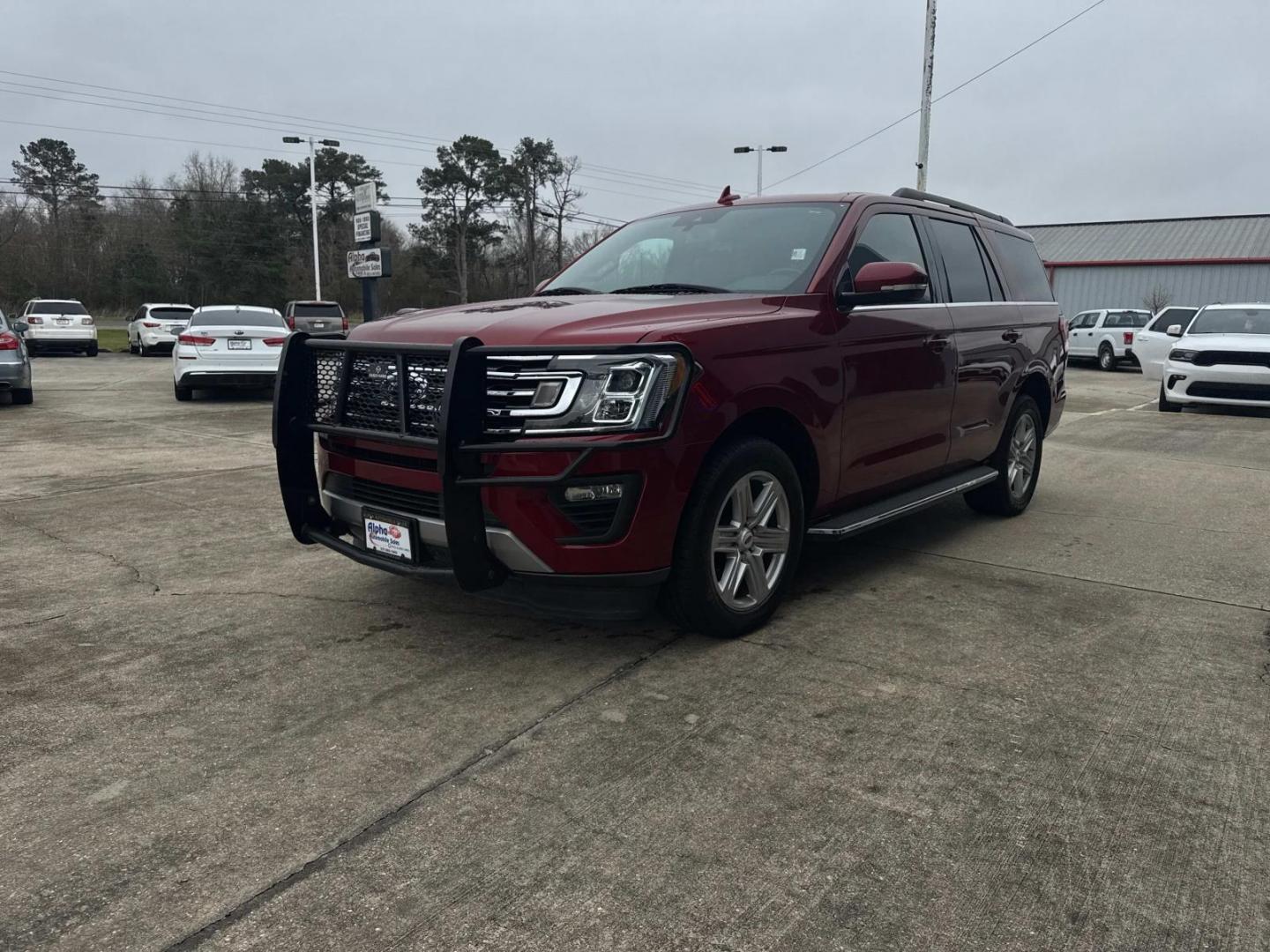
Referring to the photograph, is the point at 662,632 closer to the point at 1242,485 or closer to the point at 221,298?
the point at 1242,485

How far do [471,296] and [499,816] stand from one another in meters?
65.4

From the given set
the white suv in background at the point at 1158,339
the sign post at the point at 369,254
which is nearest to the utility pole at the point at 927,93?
the white suv in background at the point at 1158,339

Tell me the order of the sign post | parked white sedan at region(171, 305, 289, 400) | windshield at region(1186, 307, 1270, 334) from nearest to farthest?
windshield at region(1186, 307, 1270, 334), parked white sedan at region(171, 305, 289, 400), the sign post

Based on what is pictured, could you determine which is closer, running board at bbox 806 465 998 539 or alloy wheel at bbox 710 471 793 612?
alloy wheel at bbox 710 471 793 612

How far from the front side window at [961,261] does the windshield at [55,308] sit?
2881 centimetres

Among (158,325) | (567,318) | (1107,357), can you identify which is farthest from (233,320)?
(1107,357)

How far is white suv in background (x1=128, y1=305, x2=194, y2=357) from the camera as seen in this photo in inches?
1115

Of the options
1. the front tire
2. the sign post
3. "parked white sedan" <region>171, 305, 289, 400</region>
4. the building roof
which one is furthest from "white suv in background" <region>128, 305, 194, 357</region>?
the building roof

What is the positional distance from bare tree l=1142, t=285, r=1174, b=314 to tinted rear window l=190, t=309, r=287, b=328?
126ft

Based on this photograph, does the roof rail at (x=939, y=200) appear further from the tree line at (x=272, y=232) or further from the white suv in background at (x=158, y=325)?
the tree line at (x=272, y=232)

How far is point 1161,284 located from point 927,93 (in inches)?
1108

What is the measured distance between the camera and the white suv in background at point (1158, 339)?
16.5 meters

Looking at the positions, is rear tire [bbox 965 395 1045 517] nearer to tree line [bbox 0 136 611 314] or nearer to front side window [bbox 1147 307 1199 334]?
front side window [bbox 1147 307 1199 334]

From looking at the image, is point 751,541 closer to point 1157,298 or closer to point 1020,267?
point 1020,267
